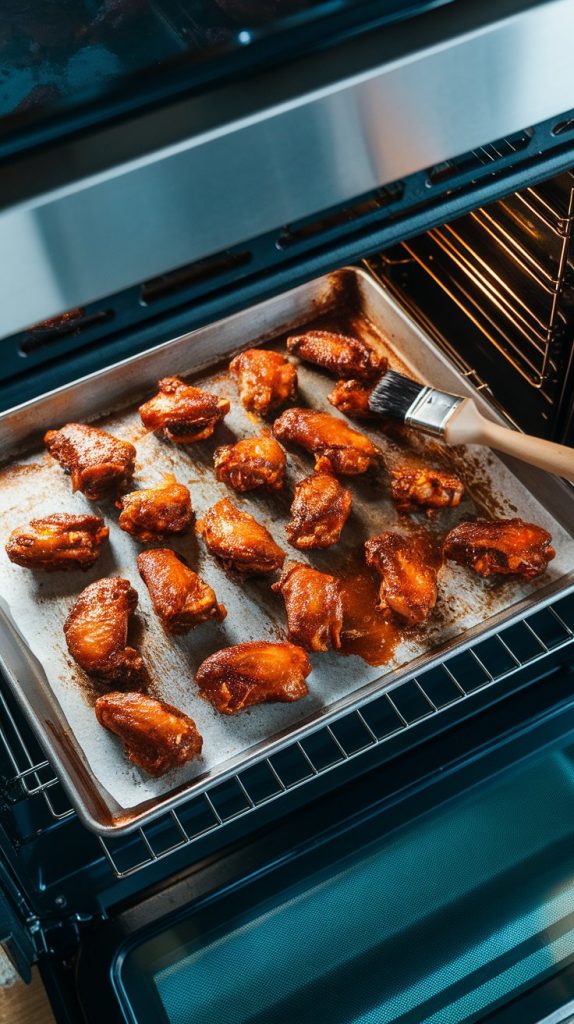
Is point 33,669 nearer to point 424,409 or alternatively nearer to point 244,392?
point 244,392

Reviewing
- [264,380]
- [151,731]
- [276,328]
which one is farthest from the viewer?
[276,328]

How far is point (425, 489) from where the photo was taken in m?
1.93

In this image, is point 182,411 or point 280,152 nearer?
point 280,152

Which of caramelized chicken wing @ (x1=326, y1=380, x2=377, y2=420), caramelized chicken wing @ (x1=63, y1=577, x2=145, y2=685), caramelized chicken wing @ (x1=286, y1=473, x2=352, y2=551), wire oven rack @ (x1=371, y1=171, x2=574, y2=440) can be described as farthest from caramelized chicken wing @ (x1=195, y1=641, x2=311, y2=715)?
wire oven rack @ (x1=371, y1=171, x2=574, y2=440)

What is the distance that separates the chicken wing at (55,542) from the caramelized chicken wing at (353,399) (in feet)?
1.94

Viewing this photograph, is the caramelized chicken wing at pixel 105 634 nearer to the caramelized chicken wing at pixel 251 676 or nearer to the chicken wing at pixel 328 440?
the caramelized chicken wing at pixel 251 676

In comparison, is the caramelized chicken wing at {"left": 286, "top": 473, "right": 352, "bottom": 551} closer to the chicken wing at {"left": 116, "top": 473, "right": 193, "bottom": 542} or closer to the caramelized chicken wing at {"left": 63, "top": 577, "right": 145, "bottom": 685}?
the chicken wing at {"left": 116, "top": 473, "right": 193, "bottom": 542}

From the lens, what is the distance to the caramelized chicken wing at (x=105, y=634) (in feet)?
5.80

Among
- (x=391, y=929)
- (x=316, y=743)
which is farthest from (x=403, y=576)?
(x=391, y=929)

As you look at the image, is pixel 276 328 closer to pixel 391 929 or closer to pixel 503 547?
pixel 503 547

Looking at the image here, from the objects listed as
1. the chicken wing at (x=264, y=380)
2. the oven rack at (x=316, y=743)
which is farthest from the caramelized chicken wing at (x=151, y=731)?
the chicken wing at (x=264, y=380)

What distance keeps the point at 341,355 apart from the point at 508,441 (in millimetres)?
515

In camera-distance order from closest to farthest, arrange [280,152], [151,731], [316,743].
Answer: [280,152]
[151,731]
[316,743]

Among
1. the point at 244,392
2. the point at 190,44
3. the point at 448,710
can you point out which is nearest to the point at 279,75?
the point at 190,44
